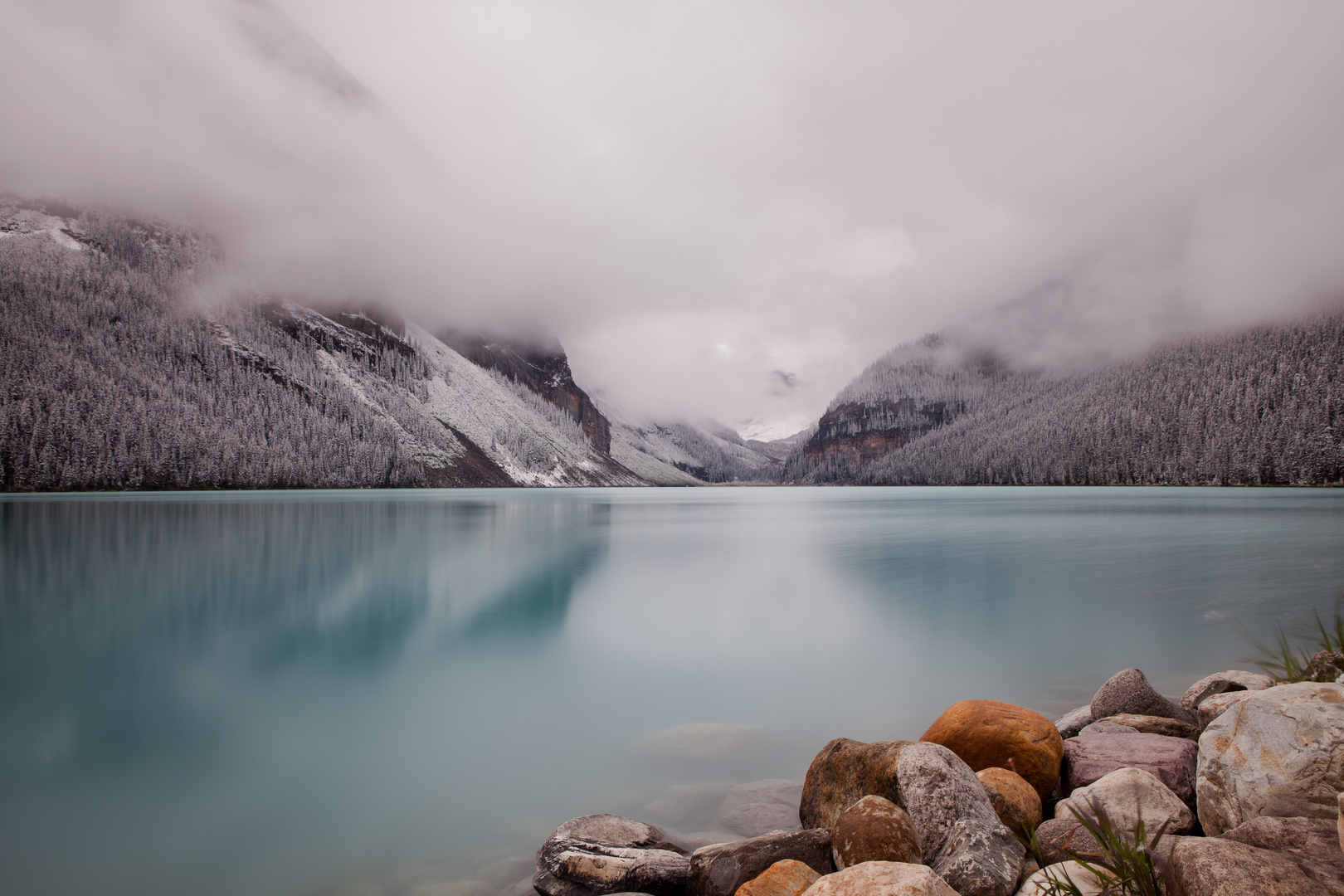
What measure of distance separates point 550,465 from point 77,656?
7013 inches

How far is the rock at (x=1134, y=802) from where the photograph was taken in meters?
4.72

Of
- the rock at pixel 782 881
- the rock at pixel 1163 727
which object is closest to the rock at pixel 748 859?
the rock at pixel 782 881

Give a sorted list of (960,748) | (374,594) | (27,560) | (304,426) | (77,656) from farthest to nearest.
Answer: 1. (304,426)
2. (27,560)
3. (374,594)
4. (77,656)
5. (960,748)

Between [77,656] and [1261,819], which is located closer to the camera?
[1261,819]

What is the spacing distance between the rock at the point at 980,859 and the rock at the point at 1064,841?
0.94 feet

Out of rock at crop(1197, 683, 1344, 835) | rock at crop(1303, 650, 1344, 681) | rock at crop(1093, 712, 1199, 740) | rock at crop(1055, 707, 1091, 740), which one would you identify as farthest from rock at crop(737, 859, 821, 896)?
rock at crop(1303, 650, 1344, 681)

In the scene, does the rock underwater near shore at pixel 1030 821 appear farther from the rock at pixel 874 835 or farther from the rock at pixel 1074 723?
the rock at pixel 1074 723

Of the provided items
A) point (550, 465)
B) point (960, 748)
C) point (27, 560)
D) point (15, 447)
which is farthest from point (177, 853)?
point (550, 465)

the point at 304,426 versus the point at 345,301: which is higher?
the point at 345,301

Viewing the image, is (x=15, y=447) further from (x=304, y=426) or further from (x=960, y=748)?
(x=960, y=748)

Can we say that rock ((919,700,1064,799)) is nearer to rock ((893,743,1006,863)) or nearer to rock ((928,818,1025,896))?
rock ((893,743,1006,863))

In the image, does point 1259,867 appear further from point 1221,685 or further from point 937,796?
point 1221,685

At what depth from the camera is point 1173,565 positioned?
23.9 meters

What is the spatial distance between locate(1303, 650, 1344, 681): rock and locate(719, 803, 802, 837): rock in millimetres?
6202
